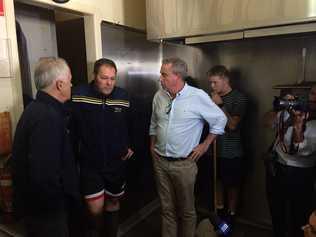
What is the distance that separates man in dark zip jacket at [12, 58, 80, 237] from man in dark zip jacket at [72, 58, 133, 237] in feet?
1.00

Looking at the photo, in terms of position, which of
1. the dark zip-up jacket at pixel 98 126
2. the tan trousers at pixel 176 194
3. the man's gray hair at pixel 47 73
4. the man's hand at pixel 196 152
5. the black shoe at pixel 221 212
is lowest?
the black shoe at pixel 221 212

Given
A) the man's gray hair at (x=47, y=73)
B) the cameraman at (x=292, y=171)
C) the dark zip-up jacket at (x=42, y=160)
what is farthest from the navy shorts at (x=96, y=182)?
the cameraman at (x=292, y=171)

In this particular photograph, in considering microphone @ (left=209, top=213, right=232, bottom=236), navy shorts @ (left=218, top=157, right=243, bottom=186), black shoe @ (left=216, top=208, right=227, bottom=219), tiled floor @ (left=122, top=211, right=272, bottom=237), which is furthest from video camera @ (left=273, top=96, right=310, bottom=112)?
black shoe @ (left=216, top=208, right=227, bottom=219)

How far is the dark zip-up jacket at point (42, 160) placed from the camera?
3.70 feet

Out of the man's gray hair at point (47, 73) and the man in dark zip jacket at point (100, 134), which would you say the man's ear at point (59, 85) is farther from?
the man in dark zip jacket at point (100, 134)

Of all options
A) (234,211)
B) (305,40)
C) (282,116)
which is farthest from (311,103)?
(234,211)

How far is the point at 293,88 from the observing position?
1.84 metres

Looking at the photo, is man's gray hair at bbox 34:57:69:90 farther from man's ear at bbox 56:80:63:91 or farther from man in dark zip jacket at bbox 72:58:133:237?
man in dark zip jacket at bbox 72:58:133:237

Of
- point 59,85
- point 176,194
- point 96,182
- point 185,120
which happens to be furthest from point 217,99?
point 59,85

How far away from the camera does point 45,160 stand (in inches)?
44.6

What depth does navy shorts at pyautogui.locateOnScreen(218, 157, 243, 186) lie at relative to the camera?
81.9 inches

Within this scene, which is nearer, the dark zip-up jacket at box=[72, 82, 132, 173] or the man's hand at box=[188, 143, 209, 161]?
the dark zip-up jacket at box=[72, 82, 132, 173]

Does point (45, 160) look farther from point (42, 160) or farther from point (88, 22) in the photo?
point (88, 22)

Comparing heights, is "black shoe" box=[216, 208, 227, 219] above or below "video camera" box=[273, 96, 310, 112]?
below
